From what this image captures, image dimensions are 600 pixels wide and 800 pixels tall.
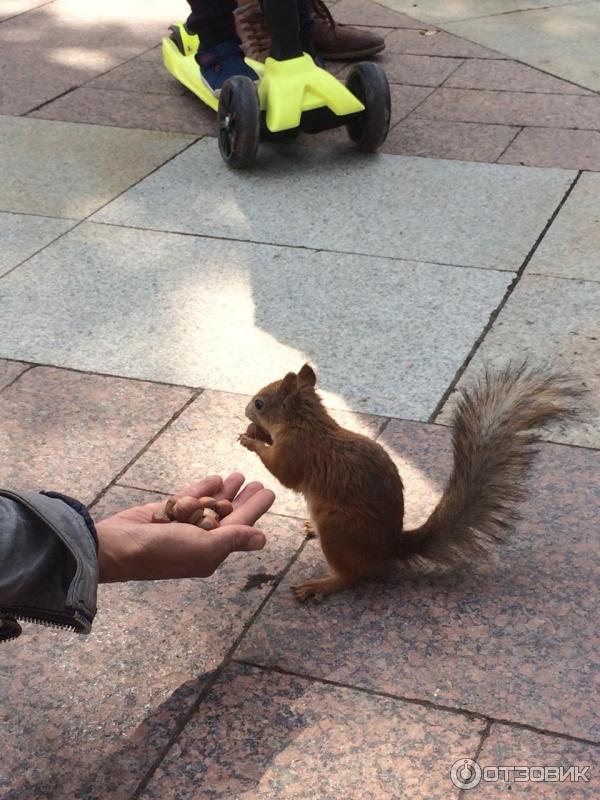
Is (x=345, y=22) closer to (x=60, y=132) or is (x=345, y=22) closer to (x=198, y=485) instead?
(x=60, y=132)

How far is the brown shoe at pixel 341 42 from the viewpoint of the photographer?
7.19 m

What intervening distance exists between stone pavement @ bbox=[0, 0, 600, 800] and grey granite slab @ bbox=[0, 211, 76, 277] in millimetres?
17

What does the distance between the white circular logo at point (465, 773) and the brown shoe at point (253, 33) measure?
483 centimetres

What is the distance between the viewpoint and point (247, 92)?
5582 millimetres

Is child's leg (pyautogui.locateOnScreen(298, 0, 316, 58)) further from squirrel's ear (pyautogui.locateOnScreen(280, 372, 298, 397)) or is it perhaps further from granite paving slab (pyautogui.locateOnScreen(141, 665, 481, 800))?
granite paving slab (pyautogui.locateOnScreen(141, 665, 481, 800))

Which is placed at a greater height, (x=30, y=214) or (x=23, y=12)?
(x=30, y=214)

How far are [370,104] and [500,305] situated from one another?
5.35 feet

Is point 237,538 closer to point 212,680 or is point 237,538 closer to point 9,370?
point 212,680

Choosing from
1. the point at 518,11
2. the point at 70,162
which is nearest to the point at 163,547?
the point at 70,162

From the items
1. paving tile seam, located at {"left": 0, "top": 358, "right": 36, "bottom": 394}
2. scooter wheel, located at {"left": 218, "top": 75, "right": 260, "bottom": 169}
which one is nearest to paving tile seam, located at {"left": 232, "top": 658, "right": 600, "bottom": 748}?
paving tile seam, located at {"left": 0, "top": 358, "right": 36, "bottom": 394}

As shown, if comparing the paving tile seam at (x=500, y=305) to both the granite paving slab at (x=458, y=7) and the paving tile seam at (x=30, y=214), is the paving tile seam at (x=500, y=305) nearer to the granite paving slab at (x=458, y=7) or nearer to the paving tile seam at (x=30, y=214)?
the paving tile seam at (x=30, y=214)

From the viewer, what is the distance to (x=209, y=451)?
145 inches

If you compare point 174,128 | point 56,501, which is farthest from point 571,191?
point 56,501

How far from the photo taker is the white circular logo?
2.46m
